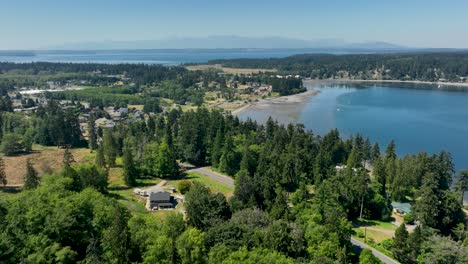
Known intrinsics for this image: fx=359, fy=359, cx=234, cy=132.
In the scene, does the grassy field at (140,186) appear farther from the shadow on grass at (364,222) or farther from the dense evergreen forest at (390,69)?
the dense evergreen forest at (390,69)

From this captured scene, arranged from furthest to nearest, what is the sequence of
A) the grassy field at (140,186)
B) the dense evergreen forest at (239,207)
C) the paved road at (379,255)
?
the grassy field at (140,186) → the paved road at (379,255) → the dense evergreen forest at (239,207)

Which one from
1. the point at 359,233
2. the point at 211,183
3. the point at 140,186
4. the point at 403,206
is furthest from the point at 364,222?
the point at 140,186

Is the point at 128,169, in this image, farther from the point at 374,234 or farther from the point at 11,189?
the point at 374,234

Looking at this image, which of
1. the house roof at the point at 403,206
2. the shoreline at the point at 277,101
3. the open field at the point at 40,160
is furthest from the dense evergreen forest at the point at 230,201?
the shoreline at the point at 277,101

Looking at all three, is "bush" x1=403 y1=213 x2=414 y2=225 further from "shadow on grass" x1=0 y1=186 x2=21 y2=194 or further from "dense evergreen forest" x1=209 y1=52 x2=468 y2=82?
"dense evergreen forest" x1=209 y1=52 x2=468 y2=82

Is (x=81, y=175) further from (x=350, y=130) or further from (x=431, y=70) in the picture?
(x=431, y=70)

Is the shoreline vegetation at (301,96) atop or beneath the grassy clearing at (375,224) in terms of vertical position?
atop

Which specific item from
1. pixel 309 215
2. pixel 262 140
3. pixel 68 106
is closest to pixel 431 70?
pixel 262 140
